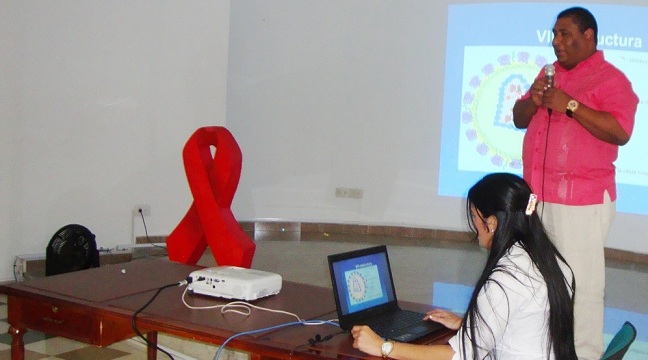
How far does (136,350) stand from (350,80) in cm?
454

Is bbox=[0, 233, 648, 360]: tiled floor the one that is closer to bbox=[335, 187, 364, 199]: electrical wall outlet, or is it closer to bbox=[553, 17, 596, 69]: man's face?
bbox=[335, 187, 364, 199]: electrical wall outlet

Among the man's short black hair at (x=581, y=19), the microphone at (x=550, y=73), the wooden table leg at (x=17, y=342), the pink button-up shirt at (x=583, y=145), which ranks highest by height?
the man's short black hair at (x=581, y=19)

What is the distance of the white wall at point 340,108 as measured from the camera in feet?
25.6

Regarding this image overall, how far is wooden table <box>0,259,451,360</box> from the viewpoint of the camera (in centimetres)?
207

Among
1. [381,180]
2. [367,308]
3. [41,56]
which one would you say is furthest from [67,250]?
[381,180]

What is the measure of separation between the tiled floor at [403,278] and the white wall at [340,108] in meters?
0.40

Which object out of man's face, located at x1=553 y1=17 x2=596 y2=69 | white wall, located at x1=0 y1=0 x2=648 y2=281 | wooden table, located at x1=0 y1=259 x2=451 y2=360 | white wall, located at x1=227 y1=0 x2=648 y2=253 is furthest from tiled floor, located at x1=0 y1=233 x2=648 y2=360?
man's face, located at x1=553 y1=17 x2=596 y2=69

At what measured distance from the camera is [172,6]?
21.5 feet

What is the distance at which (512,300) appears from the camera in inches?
77.0

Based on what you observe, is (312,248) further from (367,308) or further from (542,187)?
(367,308)

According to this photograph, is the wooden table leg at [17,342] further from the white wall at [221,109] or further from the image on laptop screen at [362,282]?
the white wall at [221,109]

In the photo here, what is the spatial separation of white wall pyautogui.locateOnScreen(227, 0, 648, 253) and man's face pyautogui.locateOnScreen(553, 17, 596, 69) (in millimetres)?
4754

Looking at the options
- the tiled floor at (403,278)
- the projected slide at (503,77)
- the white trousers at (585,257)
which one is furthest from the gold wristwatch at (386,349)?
the projected slide at (503,77)

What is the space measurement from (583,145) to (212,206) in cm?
213
